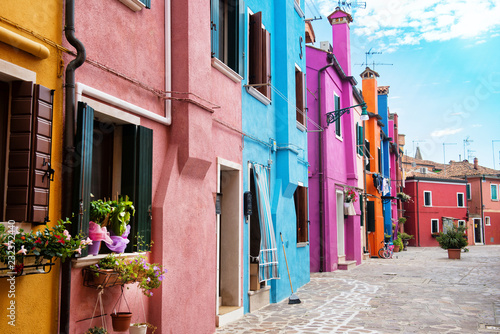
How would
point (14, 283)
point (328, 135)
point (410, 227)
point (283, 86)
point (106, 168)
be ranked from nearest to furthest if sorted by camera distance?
1. point (14, 283)
2. point (106, 168)
3. point (283, 86)
4. point (328, 135)
5. point (410, 227)

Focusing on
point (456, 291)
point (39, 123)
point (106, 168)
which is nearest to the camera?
point (39, 123)

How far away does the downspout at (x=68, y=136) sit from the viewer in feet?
15.6

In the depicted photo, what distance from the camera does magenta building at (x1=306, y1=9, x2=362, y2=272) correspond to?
17594 mm

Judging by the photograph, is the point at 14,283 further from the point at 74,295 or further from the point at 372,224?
the point at 372,224

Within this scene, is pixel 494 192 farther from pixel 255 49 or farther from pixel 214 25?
pixel 214 25

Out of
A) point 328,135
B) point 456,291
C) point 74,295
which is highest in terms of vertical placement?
point 328,135

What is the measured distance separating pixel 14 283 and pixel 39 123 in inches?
55.1

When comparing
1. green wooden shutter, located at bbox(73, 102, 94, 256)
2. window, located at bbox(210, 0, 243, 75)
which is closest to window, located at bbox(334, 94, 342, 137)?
window, located at bbox(210, 0, 243, 75)

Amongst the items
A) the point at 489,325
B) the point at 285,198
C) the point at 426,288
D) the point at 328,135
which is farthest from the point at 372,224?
the point at 489,325

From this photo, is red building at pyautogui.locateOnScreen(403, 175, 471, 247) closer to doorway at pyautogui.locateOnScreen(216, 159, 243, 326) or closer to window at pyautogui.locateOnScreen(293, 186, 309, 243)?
window at pyautogui.locateOnScreen(293, 186, 309, 243)

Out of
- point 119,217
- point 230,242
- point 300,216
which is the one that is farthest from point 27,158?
point 300,216

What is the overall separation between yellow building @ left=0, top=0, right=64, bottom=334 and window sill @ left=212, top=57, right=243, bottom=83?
3883 mm

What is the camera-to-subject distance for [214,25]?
8.26m

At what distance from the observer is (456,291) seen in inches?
501
